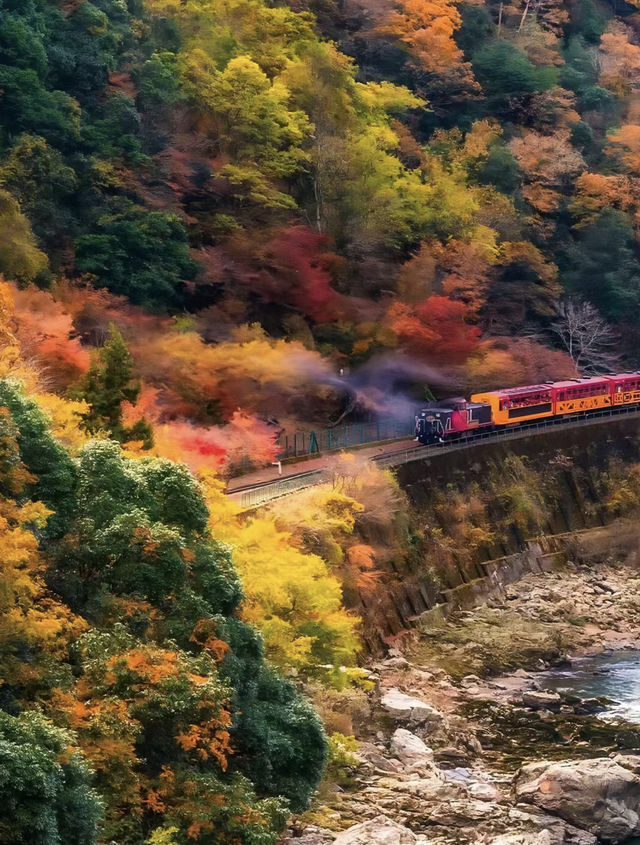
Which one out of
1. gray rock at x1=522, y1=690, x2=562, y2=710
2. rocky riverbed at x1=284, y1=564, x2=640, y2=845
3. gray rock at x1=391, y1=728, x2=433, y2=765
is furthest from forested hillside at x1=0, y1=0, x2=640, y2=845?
gray rock at x1=522, y1=690, x2=562, y2=710

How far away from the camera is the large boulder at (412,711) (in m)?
37.2

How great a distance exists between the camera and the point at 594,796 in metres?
31.9

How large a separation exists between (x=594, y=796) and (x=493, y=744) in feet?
18.0

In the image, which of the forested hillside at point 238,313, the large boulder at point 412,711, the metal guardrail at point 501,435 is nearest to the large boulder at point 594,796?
the large boulder at point 412,711

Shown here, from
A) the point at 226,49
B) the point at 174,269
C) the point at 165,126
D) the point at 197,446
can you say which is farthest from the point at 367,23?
the point at 197,446

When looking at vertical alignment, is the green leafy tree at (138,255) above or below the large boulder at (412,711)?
above

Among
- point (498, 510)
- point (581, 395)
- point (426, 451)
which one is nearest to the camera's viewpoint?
point (426, 451)

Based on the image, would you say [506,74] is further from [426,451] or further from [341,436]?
[426,451]

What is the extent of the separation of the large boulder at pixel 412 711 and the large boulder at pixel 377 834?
698 centimetres

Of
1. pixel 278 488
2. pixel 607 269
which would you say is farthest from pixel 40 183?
pixel 607 269

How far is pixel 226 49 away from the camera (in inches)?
2584

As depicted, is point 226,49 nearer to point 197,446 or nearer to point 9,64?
point 9,64

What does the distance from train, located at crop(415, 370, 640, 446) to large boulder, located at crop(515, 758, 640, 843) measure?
24073mm

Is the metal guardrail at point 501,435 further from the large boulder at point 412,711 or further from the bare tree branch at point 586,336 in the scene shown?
the large boulder at point 412,711
